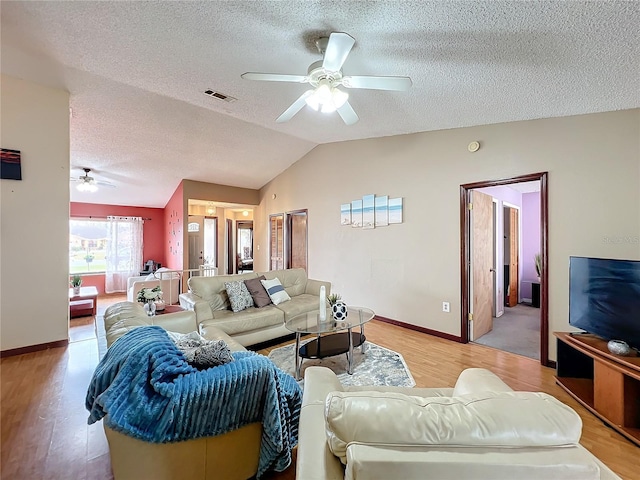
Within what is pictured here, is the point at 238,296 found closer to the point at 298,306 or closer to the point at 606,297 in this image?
the point at 298,306

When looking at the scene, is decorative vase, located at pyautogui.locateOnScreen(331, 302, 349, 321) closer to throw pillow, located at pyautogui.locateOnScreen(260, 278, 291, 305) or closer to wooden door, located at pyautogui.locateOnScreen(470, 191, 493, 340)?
throw pillow, located at pyautogui.locateOnScreen(260, 278, 291, 305)

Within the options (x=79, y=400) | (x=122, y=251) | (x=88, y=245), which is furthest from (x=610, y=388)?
(x=88, y=245)

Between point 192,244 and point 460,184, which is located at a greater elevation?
point 460,184

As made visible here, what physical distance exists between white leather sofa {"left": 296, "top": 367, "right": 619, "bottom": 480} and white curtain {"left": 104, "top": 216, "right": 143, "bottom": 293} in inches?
317

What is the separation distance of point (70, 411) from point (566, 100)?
15.4 feet

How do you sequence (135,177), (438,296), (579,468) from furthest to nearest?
(135,177), (438,296), (579,468)

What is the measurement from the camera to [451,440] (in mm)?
792

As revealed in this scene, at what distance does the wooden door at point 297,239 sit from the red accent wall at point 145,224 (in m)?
4.04

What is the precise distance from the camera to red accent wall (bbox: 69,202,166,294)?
6.88 meters

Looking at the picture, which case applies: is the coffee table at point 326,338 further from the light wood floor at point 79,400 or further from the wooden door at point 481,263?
the wooden door at point 481,263

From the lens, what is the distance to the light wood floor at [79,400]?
1.60 meters

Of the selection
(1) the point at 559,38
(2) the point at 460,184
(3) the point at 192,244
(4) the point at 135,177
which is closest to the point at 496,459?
(1) the point at 559,38

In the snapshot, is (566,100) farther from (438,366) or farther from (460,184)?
(438,366)

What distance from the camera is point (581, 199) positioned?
269 cm
